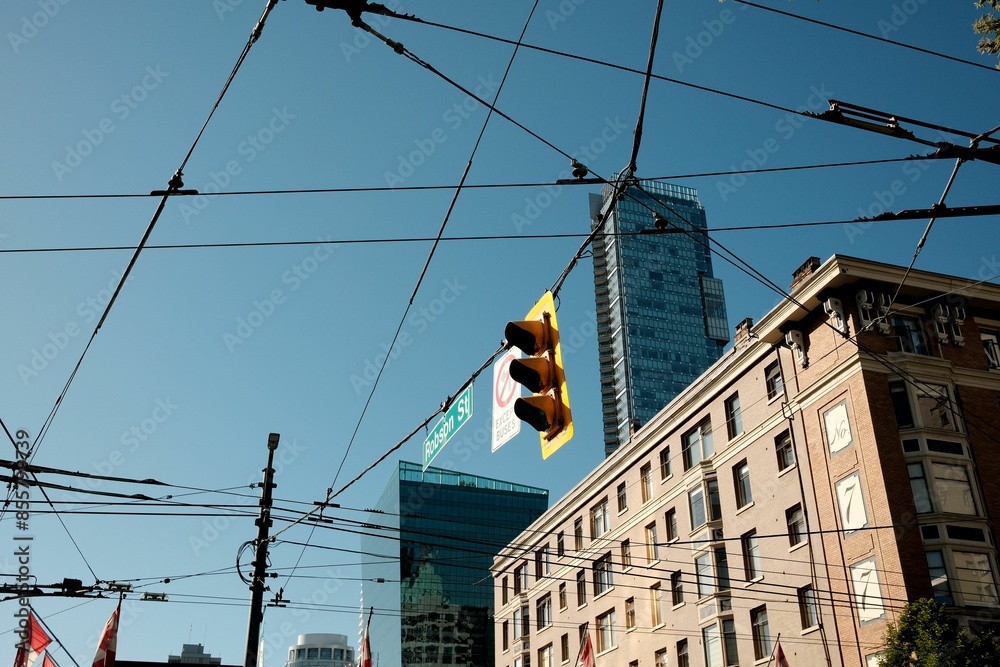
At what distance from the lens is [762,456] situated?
39.0 m

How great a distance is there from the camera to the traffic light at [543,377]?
10.1 m

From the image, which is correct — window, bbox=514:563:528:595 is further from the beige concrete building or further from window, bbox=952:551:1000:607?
window, bbox=952:551:1000:607

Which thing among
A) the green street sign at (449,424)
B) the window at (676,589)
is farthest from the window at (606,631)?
the green street sign at (449,424)

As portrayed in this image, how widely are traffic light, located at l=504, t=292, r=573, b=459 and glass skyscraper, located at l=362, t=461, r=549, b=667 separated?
119 meters

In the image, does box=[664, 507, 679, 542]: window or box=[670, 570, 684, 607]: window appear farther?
box=[664, 507, 679, 542]: window

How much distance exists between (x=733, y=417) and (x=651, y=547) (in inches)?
344

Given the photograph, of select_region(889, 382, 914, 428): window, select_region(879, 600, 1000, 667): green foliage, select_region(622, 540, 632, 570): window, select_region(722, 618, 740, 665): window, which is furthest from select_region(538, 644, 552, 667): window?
select_region(879, 600, 1000, 667): green foliage

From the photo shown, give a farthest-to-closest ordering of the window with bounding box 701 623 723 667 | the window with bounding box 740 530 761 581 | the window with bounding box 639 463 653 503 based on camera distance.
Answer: the window with bounding box 639 463 653 503, the window with bounding box 701 623 723 667, the window with bounding box 740 530 761 581

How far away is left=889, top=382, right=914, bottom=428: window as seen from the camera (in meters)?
33.5

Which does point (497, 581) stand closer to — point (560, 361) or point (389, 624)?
point (560, 361)

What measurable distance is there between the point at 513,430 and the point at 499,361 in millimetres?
1292

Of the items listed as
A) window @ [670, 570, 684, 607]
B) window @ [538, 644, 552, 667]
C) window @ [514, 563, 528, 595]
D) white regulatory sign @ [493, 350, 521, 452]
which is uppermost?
window @ [514, 563, 528, 595]

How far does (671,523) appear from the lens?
149 feet

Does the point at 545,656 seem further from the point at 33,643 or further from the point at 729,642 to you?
the point at 33,643
